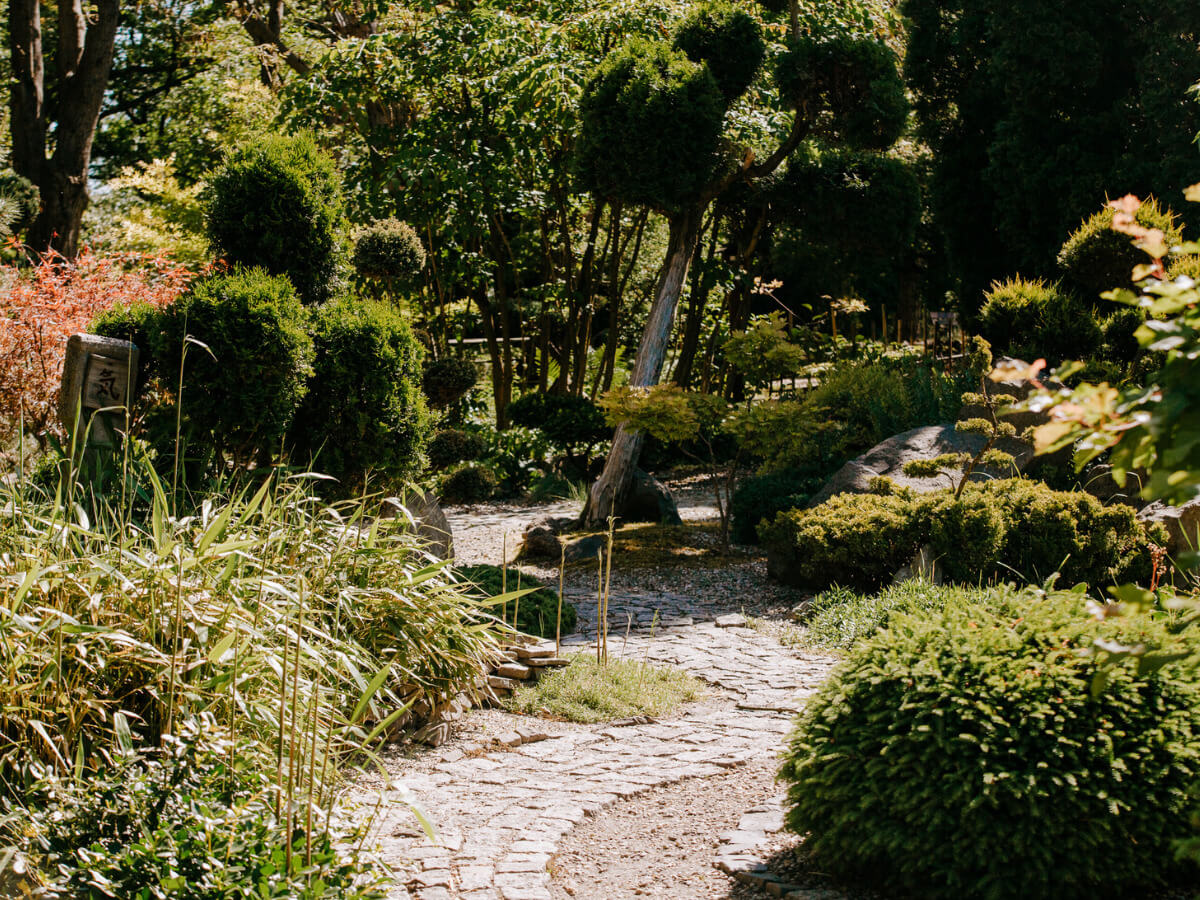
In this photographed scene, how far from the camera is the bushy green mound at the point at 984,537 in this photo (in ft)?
19.9

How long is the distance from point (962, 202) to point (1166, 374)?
47.5ft

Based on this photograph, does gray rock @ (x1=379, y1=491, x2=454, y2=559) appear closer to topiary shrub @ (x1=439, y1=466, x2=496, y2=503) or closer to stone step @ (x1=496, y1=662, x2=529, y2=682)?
stone step @ (x1=496, y1=662, x2=529, y2=682)

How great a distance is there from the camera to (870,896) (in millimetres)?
2846

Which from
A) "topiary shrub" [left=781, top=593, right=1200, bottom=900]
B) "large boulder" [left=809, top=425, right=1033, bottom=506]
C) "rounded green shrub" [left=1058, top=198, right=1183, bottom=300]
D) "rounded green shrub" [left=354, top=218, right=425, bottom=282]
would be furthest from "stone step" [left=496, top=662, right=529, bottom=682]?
"rounded green shrub" [left=1058, top=198, right=1183, bottom=300]

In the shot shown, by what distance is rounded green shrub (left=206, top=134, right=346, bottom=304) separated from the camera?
6004 millimetres

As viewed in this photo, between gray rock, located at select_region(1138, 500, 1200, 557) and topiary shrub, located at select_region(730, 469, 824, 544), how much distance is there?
8.40 feet

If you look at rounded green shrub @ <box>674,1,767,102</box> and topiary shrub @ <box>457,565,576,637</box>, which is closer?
topiary shrub @ <box>457,565,576,637</box>

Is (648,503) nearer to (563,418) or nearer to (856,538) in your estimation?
(563,418)

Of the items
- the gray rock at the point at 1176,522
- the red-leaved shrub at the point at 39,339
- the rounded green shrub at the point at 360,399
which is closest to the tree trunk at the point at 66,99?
the red-leaved shrub at the point at 39,339

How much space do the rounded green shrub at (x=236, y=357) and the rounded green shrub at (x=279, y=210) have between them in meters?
0.47

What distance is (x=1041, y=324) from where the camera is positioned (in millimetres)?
9234

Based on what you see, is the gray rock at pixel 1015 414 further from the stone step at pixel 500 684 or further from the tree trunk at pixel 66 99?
the tree trunk at pixel 66 99

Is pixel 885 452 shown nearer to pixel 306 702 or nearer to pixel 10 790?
pixel 306 702

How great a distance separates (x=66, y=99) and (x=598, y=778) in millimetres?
11717
